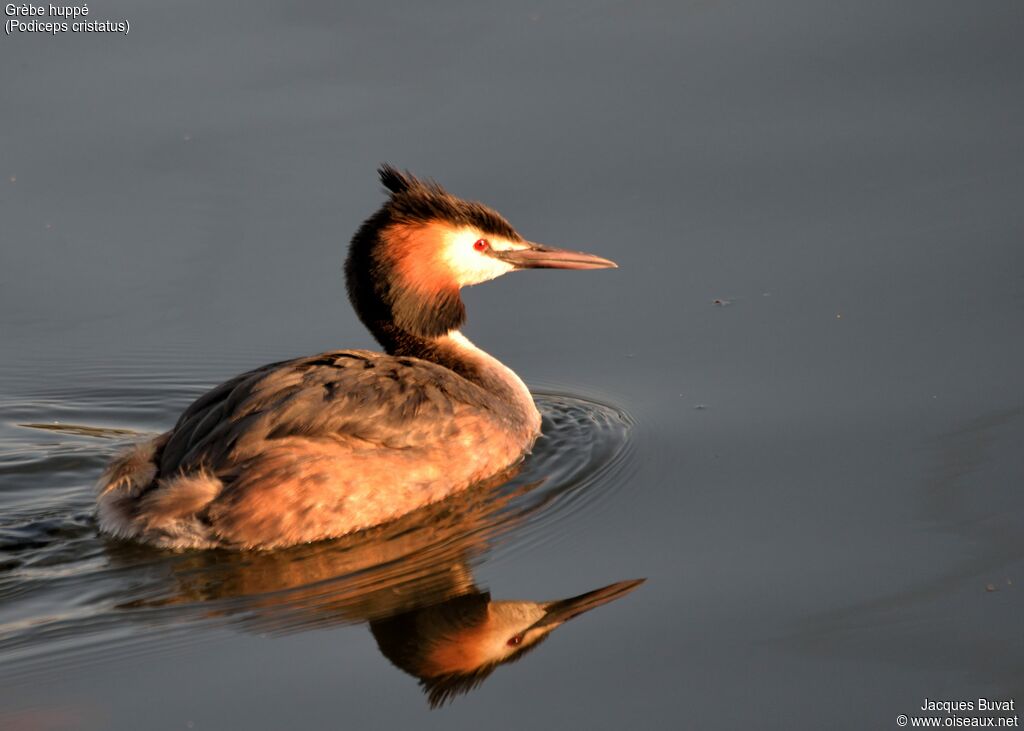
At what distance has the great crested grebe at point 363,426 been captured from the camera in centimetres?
815

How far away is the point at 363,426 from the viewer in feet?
28.0

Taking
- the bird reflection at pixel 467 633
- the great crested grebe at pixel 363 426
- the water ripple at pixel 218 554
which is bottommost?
the bird reflection at pixel 467 633

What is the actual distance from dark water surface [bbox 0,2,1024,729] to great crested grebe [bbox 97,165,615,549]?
20 centimetres

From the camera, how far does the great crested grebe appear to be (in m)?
8.15

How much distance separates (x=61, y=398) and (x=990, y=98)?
6465 millimetres

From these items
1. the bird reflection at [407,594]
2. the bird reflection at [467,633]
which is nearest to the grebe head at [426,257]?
the bird reflection at [407,594]

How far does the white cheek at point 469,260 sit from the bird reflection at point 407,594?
68.1 inches

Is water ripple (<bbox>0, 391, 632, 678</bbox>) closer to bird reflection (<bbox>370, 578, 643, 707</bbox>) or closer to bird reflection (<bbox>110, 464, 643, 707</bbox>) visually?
bird reflection (<bbox>110, 464, 643, 707</bbox>)

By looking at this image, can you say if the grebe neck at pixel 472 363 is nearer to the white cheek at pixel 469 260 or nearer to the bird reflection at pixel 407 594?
the white cheek at pixel 469 260

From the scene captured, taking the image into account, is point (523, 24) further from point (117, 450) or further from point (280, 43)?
point (117, 450)

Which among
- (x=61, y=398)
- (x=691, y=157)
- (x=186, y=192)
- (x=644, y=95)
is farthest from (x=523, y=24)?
(x=61, y=398)

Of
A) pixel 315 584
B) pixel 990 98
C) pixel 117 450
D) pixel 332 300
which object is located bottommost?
pixel 315 584

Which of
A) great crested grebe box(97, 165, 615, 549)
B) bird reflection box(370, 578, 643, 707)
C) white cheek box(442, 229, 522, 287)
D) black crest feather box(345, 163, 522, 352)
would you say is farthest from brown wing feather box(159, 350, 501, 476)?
bird reflection box(370, 578, 643, 707)

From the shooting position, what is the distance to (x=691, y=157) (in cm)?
1124
